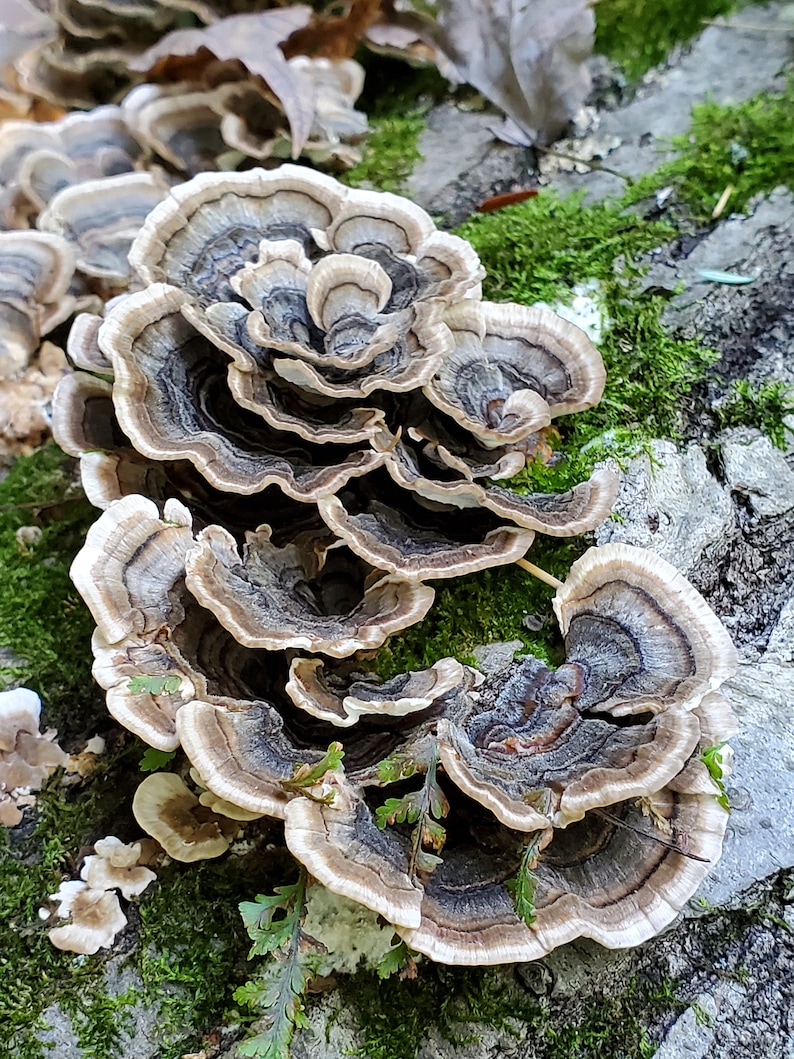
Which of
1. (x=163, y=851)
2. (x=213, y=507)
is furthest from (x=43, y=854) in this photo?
(x=213, y=507)

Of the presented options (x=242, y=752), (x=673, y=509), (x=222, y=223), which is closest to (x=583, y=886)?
(x=242, y=752)

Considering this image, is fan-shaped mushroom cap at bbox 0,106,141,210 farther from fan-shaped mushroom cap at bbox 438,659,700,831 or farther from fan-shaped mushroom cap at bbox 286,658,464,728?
fan-shaped mushroom cap at bbox 438,659,700,831

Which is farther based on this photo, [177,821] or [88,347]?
[88,347]

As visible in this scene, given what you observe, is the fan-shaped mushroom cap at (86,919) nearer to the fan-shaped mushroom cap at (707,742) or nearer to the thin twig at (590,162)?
the fan-shaped mushroom cap at (707,742)

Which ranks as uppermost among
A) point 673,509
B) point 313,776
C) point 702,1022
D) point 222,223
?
point 222,223

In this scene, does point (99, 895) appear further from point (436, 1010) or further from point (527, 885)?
point (527, 885)

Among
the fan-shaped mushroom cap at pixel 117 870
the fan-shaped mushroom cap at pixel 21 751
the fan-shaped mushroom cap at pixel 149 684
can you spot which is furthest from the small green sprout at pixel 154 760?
the fan-shaped mushroom cap at pixel 21 751

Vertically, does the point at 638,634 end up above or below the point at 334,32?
below
